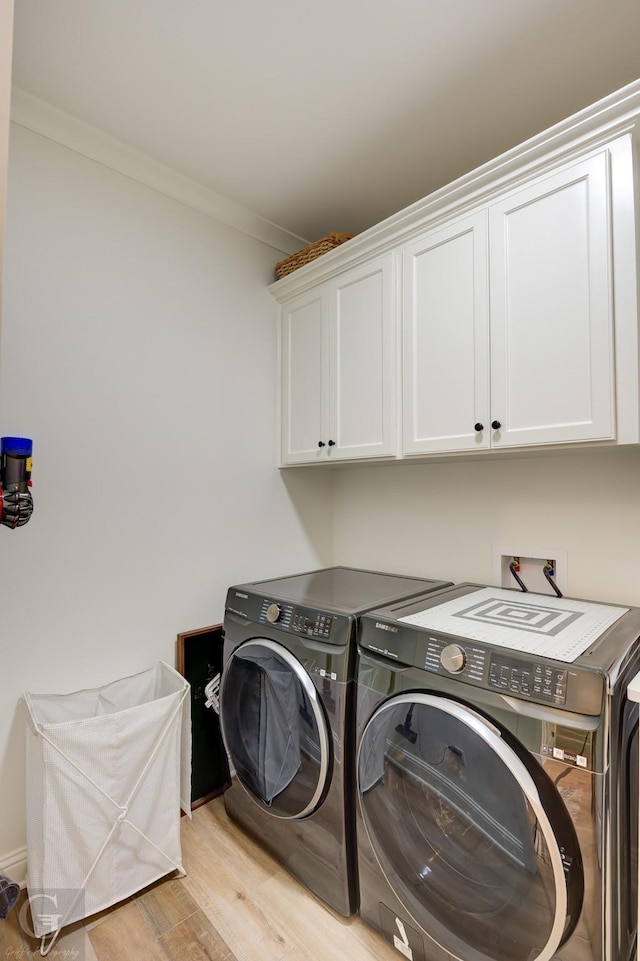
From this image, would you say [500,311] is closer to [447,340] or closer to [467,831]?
[447,340]

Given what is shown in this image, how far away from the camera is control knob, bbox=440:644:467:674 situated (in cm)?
112

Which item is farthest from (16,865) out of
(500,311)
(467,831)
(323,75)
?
(323,75)

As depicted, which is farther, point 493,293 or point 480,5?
point 493,293

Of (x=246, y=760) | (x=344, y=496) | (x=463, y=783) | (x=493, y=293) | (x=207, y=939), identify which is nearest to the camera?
(x=463, y=783)

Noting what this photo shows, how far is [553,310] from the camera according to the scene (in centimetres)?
135

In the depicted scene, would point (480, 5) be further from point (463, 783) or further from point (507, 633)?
point (463, 783)

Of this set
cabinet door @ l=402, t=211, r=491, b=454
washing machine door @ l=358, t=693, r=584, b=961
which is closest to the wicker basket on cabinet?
cabinet door @ l=402, t=211, r=491, b=454

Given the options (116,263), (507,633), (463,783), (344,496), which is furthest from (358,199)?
(463,783)

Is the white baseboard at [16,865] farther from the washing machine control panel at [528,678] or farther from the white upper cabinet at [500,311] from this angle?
the white upper cabinet at [500,311]

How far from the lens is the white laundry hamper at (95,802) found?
1316 millimetres

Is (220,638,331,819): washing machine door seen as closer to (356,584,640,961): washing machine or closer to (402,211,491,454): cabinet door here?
(356,584,640,961): washing machine

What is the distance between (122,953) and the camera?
4.16ft

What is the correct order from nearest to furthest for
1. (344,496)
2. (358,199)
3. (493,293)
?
(493,293) → (358,199) → (344,496)

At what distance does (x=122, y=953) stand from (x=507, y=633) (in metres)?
1.37
